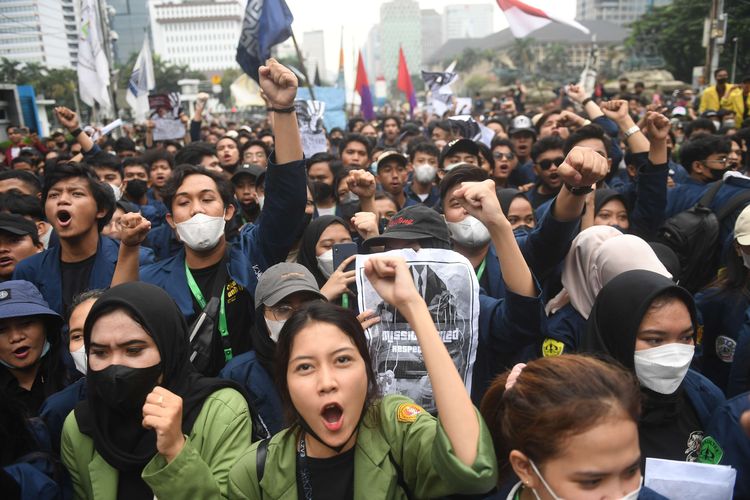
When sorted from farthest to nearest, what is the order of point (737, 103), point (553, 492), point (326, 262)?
point (737, 103) < point (326, 262) < point (553, 492)

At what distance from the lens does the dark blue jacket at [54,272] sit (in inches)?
139

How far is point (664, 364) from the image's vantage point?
2.15m

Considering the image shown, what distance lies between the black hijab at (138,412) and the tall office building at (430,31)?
184m

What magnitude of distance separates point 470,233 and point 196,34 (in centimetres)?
14214

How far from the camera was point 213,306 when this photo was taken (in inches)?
121

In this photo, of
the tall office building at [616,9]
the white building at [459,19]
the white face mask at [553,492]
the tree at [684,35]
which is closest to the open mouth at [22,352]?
the white face mask at [553,492]

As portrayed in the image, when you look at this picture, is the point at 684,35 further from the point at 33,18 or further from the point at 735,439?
the point at 735,439

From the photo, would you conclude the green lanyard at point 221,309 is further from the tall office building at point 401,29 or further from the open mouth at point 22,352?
the tall office building at point 401,29

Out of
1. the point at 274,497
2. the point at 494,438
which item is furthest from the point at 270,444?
the point at 494,438

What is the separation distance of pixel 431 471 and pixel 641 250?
1.39 m

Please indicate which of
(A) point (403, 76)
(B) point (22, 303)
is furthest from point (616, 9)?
(B) point (22, 303)

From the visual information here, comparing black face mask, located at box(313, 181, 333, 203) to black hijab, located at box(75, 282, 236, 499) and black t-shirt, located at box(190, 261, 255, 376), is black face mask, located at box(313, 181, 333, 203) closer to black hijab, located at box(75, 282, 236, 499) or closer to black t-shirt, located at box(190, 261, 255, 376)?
black t-shirt, located at box(190, 261, 255, 376)

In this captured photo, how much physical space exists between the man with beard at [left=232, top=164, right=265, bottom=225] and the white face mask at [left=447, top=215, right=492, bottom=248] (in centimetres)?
260

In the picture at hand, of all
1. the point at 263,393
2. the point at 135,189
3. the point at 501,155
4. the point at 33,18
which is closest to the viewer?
the point at 263,393
